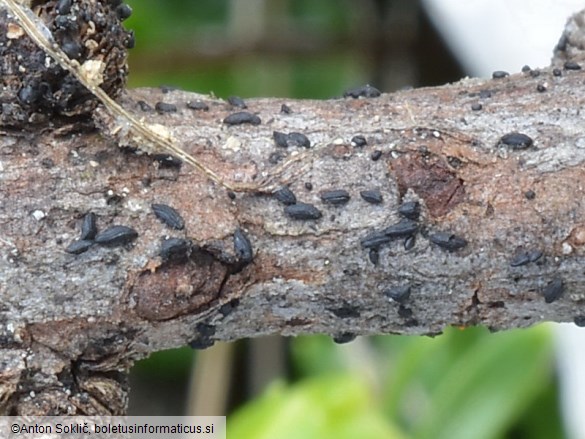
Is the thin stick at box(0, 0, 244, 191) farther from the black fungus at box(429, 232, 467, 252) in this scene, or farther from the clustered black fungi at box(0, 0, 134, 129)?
the black fungus at box(429, 232, 467, 252)

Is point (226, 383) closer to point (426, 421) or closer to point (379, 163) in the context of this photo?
point (426, 421)

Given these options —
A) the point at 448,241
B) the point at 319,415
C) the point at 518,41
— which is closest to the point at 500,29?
the point at 518,41

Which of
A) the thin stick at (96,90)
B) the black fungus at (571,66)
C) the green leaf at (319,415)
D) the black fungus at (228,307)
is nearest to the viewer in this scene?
the thin stick at (96,90)

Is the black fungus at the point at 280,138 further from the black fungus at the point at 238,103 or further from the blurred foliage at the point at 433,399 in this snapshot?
the blurred foliage at the point at 433,399

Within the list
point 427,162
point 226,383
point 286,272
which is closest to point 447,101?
point 427,162

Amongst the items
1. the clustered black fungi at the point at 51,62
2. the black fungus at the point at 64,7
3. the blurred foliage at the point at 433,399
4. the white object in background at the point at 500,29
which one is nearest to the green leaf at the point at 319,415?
the blurred foliage at the point at 433,399

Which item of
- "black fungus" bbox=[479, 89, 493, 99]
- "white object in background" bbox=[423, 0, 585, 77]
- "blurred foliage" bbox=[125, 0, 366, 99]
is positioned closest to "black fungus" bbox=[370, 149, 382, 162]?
"black fungus" bbox=[479, 89, 493, 99]

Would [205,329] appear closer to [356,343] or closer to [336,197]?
[336,197]
